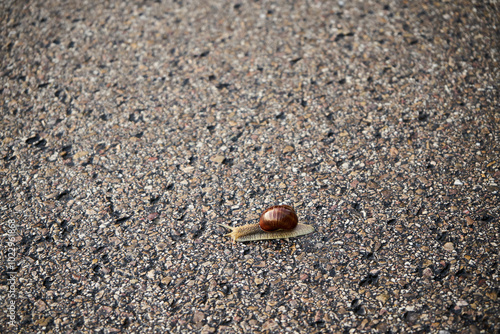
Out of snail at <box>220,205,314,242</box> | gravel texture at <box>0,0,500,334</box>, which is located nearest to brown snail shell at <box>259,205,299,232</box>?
snail at <box>220,205,314,242</box>

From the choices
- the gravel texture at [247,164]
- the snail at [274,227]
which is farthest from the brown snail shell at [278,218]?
the gravel texture at [247,164]

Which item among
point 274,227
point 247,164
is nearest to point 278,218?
point 274,227

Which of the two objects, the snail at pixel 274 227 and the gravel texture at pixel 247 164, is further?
the snail at pixel 274 227

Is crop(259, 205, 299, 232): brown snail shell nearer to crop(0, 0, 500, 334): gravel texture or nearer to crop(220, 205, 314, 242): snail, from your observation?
crop(220, 205, 314, 242): snail

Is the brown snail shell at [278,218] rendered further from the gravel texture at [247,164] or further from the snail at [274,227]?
the gravel texture at [247,164]

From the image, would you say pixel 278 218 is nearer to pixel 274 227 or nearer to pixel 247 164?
pixel 274 227

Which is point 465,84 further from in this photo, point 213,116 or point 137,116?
point 137,116
